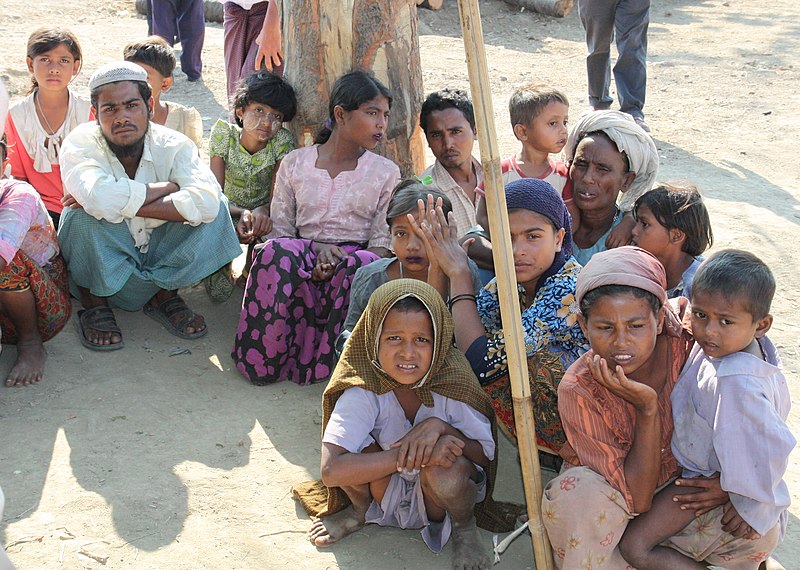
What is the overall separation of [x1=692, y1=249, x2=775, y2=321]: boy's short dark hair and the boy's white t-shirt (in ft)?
2.79

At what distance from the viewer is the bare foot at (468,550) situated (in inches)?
110

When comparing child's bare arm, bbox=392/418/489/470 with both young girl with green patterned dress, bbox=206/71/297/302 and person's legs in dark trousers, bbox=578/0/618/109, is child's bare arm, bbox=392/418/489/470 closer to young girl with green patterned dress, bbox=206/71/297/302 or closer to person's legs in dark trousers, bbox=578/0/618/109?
young girl with green patterned dress, bbox=206/71/297/302

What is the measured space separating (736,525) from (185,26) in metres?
7.23

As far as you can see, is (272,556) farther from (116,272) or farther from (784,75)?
(784,75)

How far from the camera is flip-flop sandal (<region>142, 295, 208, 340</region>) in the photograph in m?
4.14

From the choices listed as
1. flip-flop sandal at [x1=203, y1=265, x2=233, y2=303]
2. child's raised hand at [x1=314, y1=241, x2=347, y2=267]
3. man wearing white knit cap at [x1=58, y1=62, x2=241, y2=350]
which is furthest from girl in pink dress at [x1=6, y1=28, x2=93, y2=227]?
child's raised hand at [x1=314, y1=241, x2=347, y2=267]

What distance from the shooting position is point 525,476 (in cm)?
269

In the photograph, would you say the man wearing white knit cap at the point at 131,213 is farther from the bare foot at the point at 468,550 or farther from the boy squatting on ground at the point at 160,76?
the bare foot at the point at 468,550

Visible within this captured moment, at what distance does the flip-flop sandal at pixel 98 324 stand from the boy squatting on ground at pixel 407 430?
1446 mm

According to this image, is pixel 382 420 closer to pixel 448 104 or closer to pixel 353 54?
pixel 448 104

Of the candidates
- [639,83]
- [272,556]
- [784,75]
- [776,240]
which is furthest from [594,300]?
[784,75]

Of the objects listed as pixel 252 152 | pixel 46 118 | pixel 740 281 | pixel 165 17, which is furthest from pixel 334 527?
pixel 165 17

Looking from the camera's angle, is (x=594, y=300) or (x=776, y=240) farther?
(x=776, y=240)

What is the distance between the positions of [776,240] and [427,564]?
3365 mm
